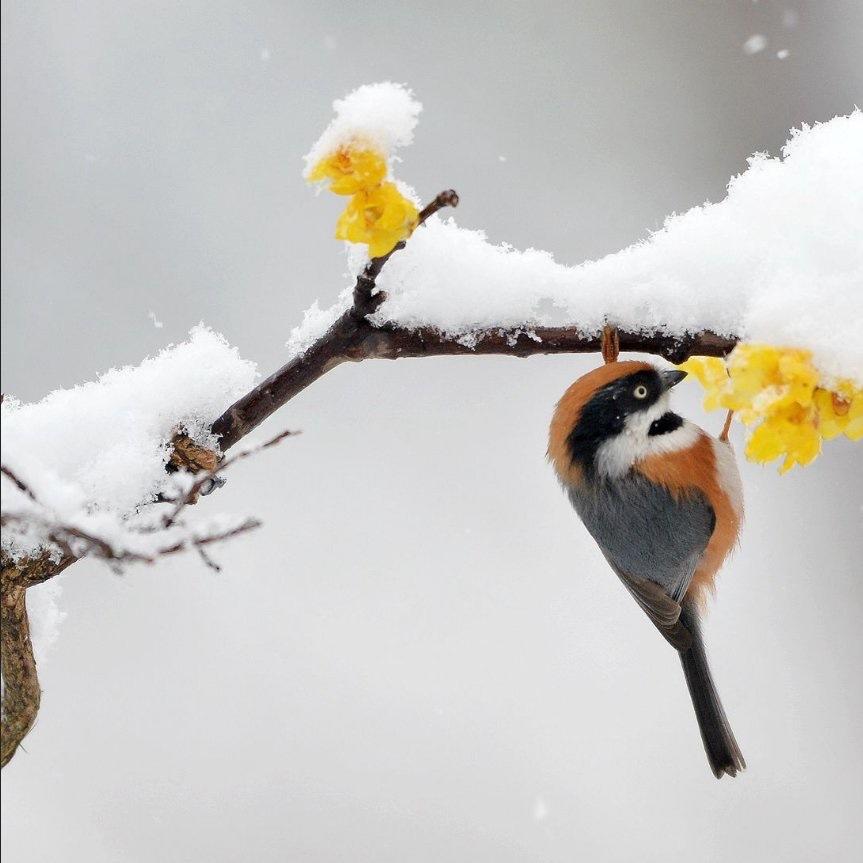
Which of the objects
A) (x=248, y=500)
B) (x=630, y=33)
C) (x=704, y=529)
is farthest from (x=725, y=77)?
(x=704, y=529)

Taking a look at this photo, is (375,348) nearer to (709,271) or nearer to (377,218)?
(377,218)

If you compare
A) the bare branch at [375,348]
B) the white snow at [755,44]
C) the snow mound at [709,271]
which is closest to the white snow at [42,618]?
the bare branch at [375,348]

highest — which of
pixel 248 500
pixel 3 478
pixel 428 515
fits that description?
pixel 428 515

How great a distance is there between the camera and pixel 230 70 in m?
6.57

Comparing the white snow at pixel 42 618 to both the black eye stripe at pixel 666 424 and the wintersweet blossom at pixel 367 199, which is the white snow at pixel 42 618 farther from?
the black eye stripe at pixel 666 424

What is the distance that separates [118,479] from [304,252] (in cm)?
527

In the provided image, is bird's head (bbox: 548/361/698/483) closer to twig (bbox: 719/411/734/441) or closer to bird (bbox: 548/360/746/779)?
bird (bbox: 548/360/746/779)

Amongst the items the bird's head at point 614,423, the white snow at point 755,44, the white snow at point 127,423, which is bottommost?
the white snow at point 127,423

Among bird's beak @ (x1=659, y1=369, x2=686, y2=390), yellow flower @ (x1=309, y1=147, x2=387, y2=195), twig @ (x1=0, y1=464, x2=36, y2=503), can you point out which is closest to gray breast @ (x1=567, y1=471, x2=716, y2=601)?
bird's beak @ (x1=659, y1=369, x2=686, y2=390)

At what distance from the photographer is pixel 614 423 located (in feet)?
6.45

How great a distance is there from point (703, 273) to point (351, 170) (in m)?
0.65

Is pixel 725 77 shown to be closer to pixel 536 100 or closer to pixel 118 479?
pixel 536 100

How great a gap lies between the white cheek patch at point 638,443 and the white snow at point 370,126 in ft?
2.98

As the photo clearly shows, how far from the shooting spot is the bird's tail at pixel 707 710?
250 centimetres
